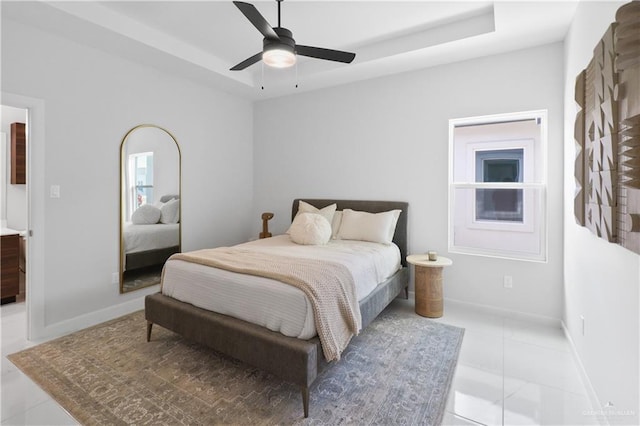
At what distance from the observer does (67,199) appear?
2982 mm

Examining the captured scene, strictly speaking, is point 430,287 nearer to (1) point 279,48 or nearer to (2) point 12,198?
(1) point 279,48

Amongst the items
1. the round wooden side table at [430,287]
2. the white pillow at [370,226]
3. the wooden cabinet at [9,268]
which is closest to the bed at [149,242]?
the wooden cabinet at [9,268]

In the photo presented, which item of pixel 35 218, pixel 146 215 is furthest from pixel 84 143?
pixel 146 215

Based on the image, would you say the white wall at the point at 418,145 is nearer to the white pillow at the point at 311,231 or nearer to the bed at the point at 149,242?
the white pillow at the point at 311,231

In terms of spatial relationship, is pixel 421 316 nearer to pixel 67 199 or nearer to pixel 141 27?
pixel 67 199

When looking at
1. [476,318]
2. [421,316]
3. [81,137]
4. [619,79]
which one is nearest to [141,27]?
[81,137]

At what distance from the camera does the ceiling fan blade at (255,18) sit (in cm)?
191

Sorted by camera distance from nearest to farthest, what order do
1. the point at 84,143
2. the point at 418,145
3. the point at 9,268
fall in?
the point at 84,143 → the point at 9,268 → the point at 418,145

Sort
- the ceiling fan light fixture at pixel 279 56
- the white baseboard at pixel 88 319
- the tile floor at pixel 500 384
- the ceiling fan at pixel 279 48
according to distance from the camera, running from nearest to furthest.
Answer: the tile floor at pixel 500 384
the ceiling fan at pixel 279 48
the ceiling fan light fixture at pixel 279 56
the white baseboard at pixel 88 319

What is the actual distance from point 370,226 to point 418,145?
1.14m

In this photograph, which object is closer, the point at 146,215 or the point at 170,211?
the point at 146,215

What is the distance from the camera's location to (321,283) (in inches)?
82.8

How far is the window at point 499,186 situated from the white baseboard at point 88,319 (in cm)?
372

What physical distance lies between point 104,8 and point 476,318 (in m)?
4.62
